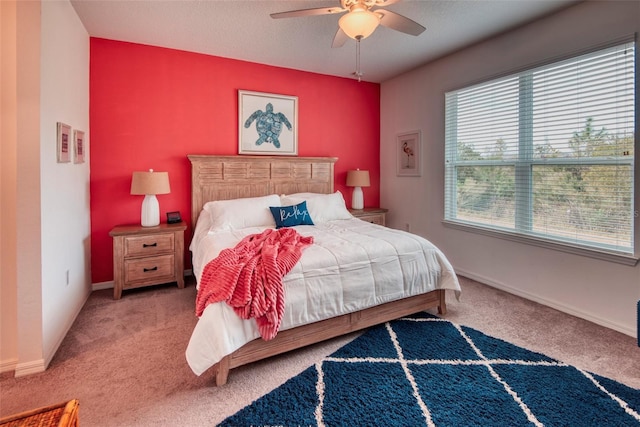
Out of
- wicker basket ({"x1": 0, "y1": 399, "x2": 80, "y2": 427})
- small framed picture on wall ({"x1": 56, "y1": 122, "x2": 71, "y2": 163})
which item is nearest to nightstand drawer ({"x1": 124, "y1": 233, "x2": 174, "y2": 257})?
small framed picture on wall ({"x1": 56, "y1": 122, "x2": 71, "y2": 163})

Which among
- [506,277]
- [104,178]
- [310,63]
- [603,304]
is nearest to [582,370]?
[603,304]

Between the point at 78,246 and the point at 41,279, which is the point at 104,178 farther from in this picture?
the point at 41,279

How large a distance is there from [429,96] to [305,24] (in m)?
1.99

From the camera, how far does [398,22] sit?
90.8 inches

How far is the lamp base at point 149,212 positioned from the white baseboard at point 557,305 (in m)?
3.66

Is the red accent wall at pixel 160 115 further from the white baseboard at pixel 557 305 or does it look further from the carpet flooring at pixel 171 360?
the white baseboard at pixel 557 305

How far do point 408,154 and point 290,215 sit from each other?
6.97 feet

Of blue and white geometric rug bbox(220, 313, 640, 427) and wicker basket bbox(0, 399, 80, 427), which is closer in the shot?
wicker basket bbox(0, 399, 80, 427)

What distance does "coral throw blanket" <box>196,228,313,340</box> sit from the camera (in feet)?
6.30

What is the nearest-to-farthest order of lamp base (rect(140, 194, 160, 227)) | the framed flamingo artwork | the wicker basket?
the wicker basket, lamp base (rect(140, 194, 160, 227)), the framed flamingo artwork

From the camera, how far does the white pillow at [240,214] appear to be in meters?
3.39

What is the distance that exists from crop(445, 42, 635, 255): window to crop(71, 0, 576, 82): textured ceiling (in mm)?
598

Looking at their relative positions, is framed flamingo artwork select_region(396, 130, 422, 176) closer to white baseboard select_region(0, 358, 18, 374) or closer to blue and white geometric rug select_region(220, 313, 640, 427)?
blue and white geometric rug select_region(220, 313, 640, 427)

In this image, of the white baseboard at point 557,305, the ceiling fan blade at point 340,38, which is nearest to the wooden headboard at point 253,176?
the ceiling fan blade at point 340,38
